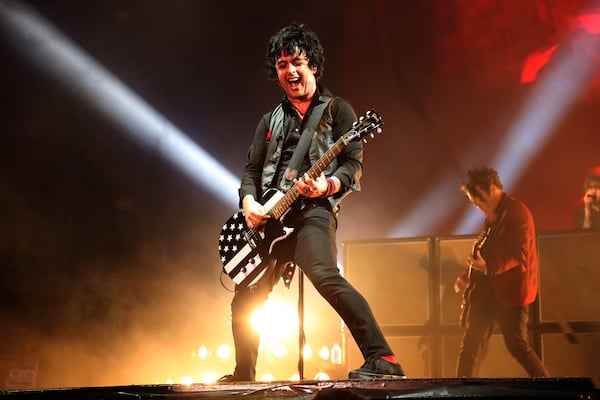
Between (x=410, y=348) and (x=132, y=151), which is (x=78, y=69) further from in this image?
(x=410, y=348)

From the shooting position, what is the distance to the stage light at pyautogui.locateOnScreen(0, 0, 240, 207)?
19.8 ft

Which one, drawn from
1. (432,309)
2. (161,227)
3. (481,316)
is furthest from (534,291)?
(161,227)

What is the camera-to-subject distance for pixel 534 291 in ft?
14.9

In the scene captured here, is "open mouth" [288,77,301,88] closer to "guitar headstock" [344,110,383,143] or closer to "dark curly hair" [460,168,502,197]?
"guitar headstock" [344,110,383,143]

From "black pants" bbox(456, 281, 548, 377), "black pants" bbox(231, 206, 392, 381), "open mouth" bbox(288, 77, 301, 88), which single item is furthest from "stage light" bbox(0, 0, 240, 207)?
"black pants" bbox(231, 206, 392, 381)

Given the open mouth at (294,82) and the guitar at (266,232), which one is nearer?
the guitar at (266,232)

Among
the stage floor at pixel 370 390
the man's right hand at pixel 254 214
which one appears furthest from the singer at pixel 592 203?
the stage floor at pixel 370 390

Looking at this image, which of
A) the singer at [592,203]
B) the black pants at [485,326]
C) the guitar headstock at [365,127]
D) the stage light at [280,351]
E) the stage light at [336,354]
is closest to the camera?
the guitar headstock at [365,127]

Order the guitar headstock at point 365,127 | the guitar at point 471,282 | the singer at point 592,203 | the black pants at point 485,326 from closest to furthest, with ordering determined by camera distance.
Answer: the guitar headstock at point 365,127 → the black pants at point 485,326 → the guitar at point 471,282 → the singer at point 592,203

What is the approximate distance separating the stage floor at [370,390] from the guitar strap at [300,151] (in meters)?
0.96

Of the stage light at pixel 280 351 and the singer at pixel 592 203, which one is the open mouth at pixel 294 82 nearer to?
the stage light at pixel 280 351

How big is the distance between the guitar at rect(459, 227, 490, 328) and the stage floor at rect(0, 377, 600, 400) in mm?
2557

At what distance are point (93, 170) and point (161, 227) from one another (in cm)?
91

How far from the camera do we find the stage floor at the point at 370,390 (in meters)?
2.07
